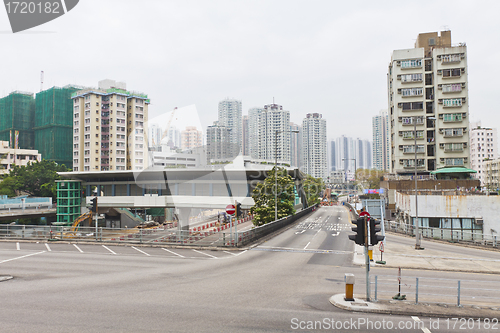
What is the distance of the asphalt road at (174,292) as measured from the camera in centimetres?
948

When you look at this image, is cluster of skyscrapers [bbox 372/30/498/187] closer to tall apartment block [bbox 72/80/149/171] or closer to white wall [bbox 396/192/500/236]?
white wall [bbox 396/192/500/236]

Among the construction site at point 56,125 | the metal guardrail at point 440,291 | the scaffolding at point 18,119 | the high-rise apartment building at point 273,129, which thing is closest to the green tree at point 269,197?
the metal guardrail at point 440,291

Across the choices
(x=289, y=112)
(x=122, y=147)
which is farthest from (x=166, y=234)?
(x=289, y=112)

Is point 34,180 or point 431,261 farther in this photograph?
point 34,180

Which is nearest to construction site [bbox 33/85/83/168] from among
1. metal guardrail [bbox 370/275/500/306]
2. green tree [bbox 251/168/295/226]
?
green tree [bbox 251/168/295/226]

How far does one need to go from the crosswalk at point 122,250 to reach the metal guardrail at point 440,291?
392 inches

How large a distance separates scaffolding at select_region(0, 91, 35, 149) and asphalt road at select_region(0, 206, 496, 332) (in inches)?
4836

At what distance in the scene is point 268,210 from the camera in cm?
3712

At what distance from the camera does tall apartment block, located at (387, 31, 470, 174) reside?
209 ft

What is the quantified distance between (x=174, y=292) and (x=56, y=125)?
400 feet

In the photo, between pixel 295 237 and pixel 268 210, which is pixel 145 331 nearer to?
pixel 295 237

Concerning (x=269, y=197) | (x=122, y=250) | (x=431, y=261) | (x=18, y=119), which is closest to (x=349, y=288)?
(x=431, y=261)

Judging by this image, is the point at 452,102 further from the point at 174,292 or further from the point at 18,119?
the point at 18,119

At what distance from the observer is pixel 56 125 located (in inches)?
4518
